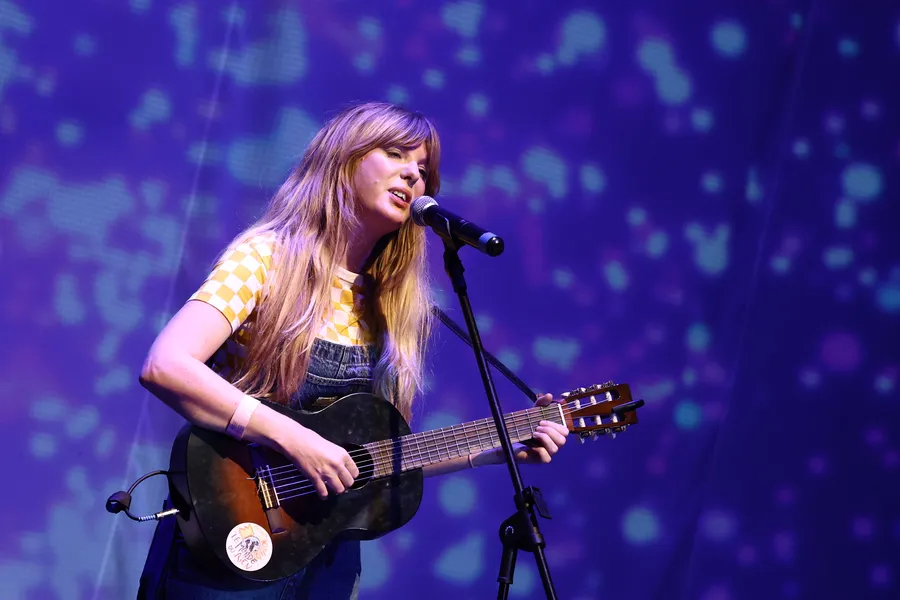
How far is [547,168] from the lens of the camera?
318cm

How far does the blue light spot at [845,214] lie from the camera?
3389mm

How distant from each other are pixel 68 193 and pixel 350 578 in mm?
1460

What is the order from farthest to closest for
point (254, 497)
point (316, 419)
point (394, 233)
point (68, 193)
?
point (68, 193) → point (394, 233) → point (316, 419) → point (254, 497)

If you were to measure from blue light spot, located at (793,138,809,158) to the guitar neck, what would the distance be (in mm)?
1713

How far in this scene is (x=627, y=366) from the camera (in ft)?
10.5

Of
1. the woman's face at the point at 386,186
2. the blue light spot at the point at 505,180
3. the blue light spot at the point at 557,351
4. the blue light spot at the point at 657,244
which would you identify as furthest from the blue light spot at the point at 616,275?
the woman's face at the point at 386,186

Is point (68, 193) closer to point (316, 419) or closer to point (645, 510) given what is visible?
point (316, 419)

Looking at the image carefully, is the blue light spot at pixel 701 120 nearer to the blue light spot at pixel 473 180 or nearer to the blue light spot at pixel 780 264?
the blue light spot at pixel 780 264

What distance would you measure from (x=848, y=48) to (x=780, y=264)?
88 centimetres

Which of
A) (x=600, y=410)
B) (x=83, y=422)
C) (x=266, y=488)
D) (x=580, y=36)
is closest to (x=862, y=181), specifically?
(x=580, y=36)

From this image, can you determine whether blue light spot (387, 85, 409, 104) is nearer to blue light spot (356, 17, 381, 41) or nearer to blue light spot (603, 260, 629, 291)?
blue light spot (356, 17, 381, 41)

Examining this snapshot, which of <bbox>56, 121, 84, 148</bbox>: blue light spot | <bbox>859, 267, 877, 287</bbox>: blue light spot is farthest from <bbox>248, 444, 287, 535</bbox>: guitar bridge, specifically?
<bbox>859, 267, 877, 287</bbox>: blue light spot

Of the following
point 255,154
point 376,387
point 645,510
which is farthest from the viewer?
point 645,510

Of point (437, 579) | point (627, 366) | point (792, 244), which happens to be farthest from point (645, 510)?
point (792, 244)
